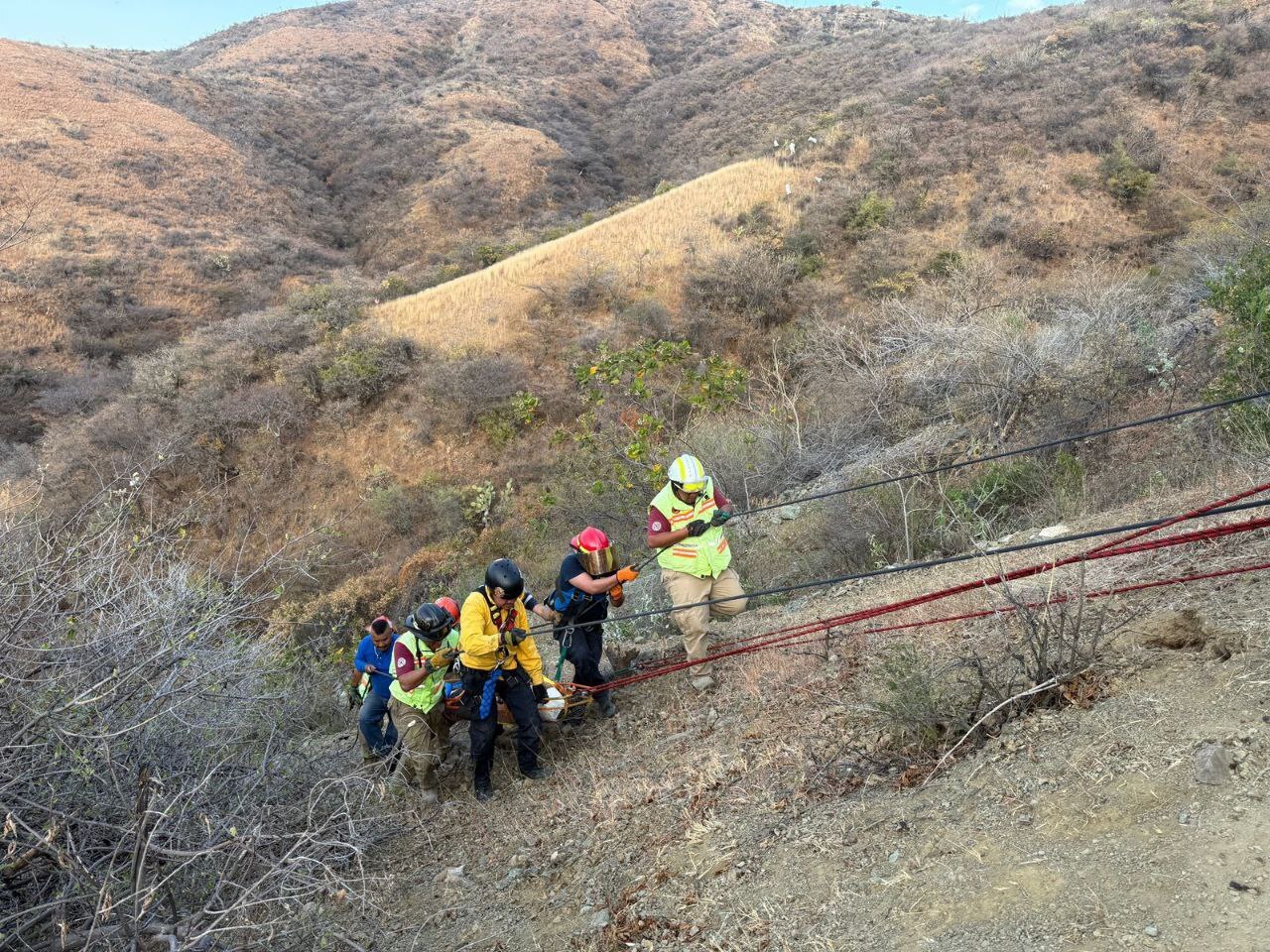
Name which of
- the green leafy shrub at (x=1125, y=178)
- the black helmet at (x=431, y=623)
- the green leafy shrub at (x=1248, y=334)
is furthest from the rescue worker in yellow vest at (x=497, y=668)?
the green leafy shrub at (x=1125, y=178)

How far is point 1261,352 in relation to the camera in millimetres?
5816

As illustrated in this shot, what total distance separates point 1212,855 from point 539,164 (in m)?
42.6

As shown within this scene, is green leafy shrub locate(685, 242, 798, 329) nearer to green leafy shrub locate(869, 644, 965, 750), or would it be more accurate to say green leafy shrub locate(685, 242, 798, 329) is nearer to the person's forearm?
the person's forearm

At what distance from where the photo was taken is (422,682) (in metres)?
4.74

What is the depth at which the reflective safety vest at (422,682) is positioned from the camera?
4.71m

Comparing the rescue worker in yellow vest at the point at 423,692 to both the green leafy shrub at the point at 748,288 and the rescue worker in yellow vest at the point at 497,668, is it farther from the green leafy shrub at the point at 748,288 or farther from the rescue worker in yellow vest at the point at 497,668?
the green leafy shrub at the point at 748,288

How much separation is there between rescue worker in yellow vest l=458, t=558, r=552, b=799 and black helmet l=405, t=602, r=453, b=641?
0.60 ft

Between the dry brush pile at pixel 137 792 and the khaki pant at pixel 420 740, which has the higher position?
the dry brush pile at pixel 137 792

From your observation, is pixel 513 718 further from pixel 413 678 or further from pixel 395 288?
pixel 395 288

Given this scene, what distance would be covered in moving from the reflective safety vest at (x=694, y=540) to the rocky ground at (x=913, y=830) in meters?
0.88

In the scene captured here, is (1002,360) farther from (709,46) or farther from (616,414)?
(709,46)

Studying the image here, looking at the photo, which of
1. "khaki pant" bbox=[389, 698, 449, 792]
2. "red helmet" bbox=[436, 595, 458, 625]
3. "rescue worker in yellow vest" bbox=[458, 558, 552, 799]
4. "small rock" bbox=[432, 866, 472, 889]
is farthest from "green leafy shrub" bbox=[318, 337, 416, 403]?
"small rock" bbox=[432, 866, 472, 889]

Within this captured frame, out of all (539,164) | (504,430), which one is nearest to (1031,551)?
(504,430)

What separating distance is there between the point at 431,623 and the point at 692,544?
1710 millimetres
